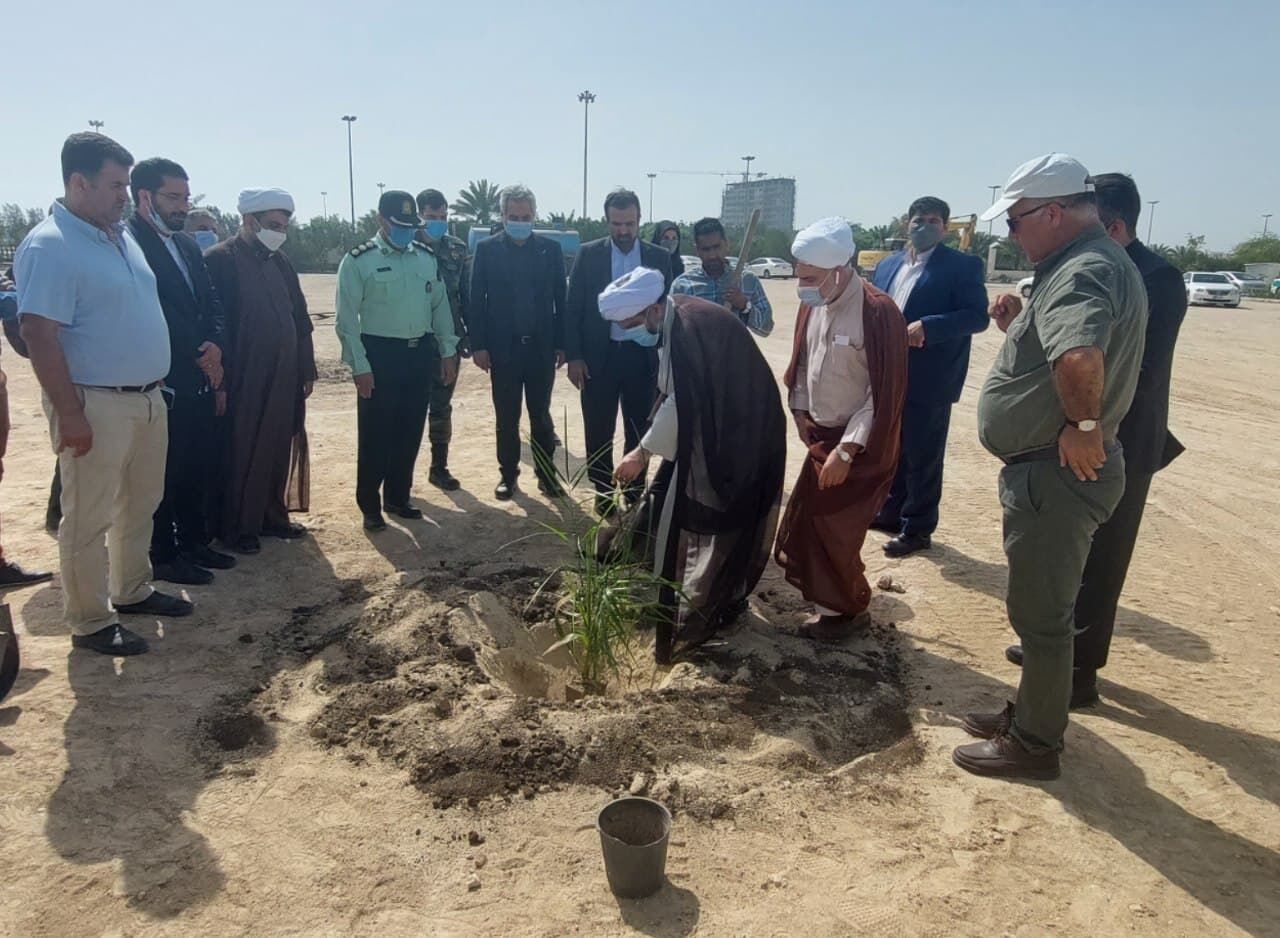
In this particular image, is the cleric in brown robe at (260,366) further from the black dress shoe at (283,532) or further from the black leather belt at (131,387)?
the black leather belt at (131,387)

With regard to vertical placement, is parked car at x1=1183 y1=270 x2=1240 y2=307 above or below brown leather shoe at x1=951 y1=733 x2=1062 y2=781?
above

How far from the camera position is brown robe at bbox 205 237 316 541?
4.73 metres

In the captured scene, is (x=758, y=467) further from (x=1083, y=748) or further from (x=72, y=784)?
(x=72, y=784)

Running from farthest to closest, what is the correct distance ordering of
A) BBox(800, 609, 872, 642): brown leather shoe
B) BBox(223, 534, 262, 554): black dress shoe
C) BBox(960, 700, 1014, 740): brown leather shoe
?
BBox(223, 534, 262, 554): black dress shoe, BBox(800, 609, 872, 642): brown leather shoe, BBox(960, 700, 1014, 740): brown leather shoe

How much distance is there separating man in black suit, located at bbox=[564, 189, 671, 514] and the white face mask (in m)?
1.73

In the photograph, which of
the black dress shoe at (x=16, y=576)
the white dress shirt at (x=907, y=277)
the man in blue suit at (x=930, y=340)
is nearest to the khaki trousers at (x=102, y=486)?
the black dress shoe at (x=16, y=576)

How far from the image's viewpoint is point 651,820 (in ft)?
8.02

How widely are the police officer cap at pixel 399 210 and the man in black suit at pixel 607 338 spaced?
104cm

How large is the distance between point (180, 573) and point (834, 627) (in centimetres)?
330

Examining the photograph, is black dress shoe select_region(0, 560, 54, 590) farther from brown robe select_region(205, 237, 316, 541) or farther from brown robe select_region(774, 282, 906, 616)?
brown robe select_region(774, 282, 906, 616)

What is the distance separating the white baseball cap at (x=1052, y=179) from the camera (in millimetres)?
2590

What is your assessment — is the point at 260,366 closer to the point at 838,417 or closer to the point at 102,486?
the point at 102,486

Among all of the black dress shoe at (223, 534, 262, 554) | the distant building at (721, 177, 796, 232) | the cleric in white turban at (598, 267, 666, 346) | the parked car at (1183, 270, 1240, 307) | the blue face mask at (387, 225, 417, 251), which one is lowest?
the black dress shoe at (223, 534, 262, 554)

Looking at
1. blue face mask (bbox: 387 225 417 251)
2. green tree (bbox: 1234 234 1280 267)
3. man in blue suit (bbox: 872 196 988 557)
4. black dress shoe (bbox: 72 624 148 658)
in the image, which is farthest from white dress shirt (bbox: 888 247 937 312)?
green tree (bbox: 1234 234 1280 267)
